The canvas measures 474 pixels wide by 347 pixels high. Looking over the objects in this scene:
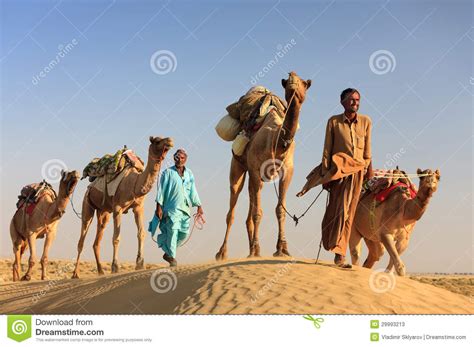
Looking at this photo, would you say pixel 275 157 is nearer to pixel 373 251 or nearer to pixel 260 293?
pixel 260 293

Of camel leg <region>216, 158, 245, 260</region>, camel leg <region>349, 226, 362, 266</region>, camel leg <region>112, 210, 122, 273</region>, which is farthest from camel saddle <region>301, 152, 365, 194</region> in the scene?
camel leg <region>112, 210, 122, 273</region>

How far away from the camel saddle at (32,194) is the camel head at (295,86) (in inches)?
446

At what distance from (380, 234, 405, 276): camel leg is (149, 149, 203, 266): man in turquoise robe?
13.2ft

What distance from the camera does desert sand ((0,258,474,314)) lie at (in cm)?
901

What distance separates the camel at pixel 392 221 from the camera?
13.7m

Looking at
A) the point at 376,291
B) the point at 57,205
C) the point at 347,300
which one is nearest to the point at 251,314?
the point at 347,300

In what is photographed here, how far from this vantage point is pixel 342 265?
1052cm

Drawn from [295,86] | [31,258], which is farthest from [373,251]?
[31,258]

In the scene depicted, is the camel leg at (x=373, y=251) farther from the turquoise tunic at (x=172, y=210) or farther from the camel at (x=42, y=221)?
the camel at (x=42, y=221)

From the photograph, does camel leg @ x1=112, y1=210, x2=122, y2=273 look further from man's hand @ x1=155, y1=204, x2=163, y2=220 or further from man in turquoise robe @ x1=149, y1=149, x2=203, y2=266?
man's hand @ x1=155, y1=204, x2=163, y2=220

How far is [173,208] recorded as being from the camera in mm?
14750

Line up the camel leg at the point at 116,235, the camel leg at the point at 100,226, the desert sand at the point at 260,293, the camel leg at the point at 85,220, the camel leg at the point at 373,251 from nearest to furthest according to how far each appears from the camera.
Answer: the desert sand at the point at 260,293 → the camel leg at the point at 373,251 → the camel leg at the point at 116,235 → the camel leg at the point at 100,226 → the camel leg at the point at 85,220

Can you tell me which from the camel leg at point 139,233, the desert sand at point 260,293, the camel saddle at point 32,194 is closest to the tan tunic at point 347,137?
the desert sand at point 260,293
